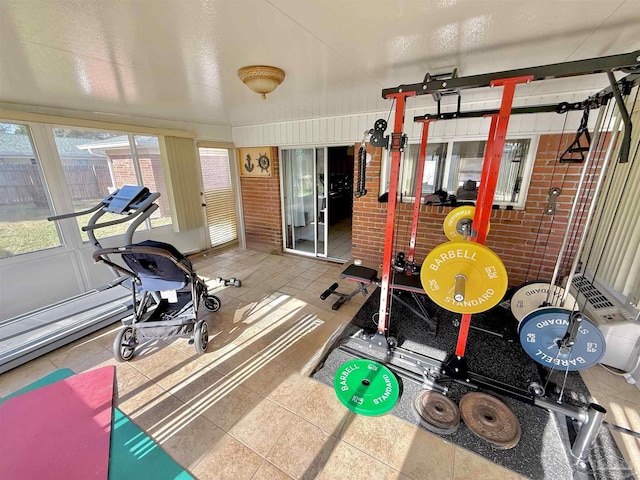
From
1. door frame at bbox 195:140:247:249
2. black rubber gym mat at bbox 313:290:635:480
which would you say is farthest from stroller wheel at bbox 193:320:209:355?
door frame at bbox 195:140:247:249

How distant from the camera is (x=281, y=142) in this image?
4199mm

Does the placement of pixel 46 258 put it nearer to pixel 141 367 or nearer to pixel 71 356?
pixel 71 356

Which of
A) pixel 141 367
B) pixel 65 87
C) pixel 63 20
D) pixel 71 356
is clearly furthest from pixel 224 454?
pixel 65 87

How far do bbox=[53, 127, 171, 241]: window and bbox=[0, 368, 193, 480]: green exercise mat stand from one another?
274 cm

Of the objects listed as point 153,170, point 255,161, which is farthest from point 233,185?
point 153,170

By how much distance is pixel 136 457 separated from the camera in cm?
150

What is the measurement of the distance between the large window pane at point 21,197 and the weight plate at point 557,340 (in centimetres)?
486

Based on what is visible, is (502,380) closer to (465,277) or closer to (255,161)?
(465,277)

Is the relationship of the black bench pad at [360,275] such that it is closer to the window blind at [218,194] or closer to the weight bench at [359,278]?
the weight bench at [359,278]

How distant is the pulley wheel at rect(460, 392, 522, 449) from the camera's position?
1554 millimetres

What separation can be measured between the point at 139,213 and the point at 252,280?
1.90 m

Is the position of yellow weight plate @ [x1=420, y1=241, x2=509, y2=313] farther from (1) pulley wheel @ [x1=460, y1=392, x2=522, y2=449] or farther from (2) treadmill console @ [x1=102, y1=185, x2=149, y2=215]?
(2) treadmill console @ [x1=102, y1=185, x2=149, y2=215]

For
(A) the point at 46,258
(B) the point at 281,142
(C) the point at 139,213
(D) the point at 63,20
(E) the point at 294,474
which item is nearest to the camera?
(D) the point at 63,20

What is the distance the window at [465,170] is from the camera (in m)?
2.94
